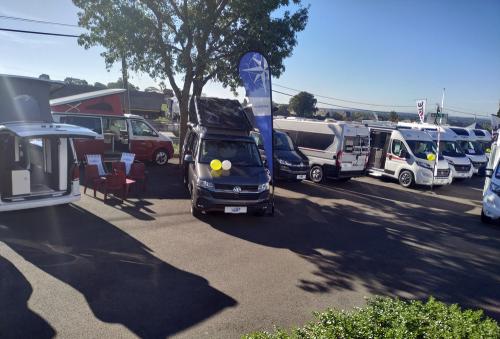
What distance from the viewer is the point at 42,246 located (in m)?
5.99

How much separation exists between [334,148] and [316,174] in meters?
1.32

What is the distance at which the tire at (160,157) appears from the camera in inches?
574

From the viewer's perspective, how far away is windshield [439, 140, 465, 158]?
53.5ft

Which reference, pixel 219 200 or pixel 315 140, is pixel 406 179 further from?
pixel 219 200

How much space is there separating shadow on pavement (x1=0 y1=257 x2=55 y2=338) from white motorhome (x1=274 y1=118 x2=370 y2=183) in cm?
1072

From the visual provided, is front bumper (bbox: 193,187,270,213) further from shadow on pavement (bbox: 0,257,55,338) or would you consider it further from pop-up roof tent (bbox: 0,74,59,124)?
pop-up roof tent (bbox: 0,74,59,124)

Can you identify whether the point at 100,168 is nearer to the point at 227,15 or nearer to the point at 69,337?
the point at 69,337

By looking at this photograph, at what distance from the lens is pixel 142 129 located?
14.2 meters

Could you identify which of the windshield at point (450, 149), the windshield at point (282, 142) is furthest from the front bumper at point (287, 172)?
the windshield at point (450, 149)

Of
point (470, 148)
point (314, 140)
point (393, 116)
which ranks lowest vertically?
point (470, 148)

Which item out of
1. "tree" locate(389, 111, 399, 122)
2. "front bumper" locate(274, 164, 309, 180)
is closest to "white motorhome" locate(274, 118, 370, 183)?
"front bumper" locate(274, 164, 309, 180)

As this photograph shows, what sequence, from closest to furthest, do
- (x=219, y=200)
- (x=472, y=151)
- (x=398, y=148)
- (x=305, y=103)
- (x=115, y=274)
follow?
1. (x=115, y=274)
2. (x=219, y=200)
3. (x=398, y=148)
4. (x=472, y=151)
5. (x=305, y=103)

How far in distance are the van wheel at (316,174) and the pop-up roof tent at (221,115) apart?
495 cm

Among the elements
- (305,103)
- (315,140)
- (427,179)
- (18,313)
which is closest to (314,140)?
(315,140)
